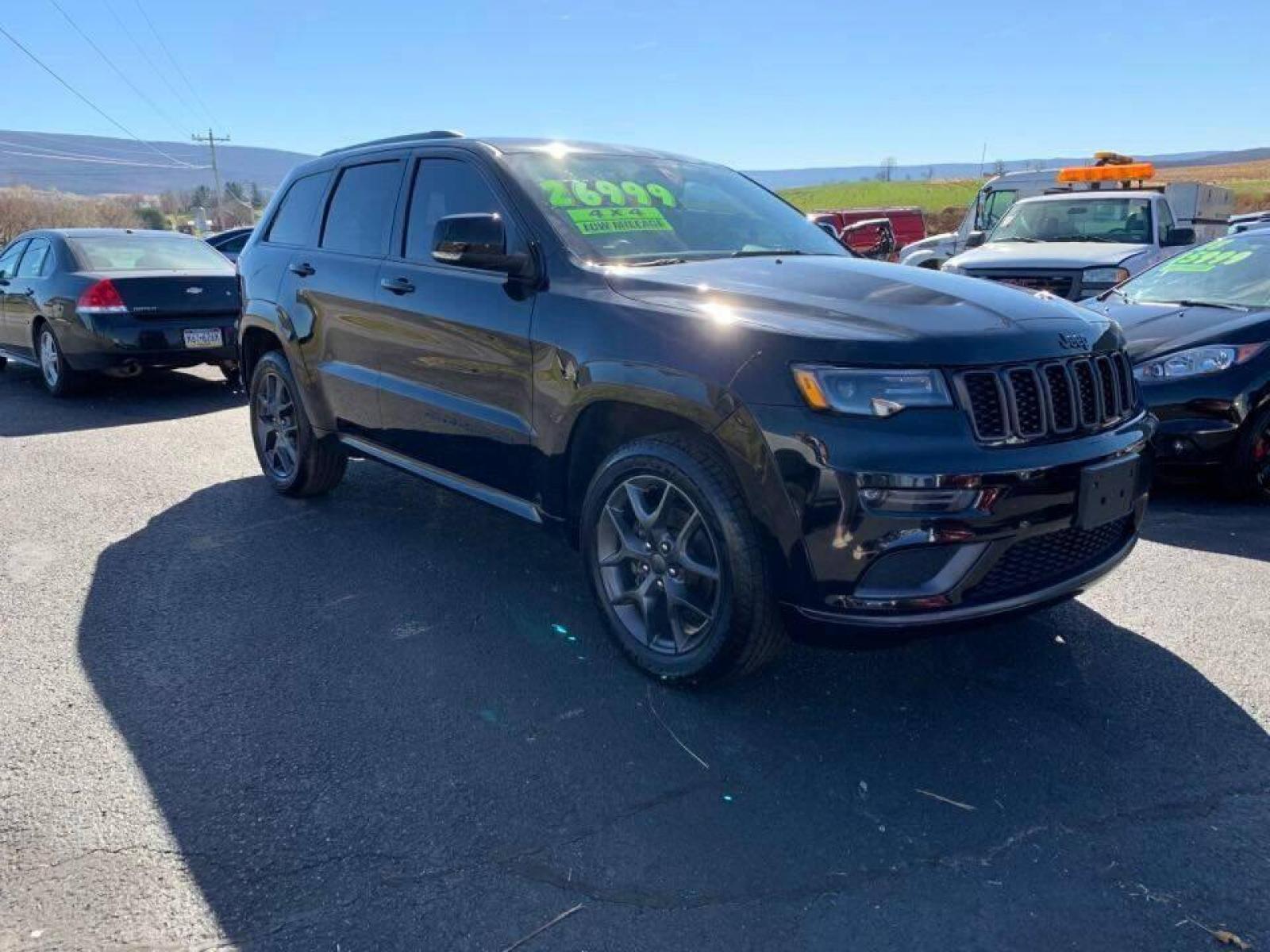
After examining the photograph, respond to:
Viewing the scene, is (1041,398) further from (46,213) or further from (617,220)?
(46,213)

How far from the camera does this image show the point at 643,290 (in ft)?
10.5

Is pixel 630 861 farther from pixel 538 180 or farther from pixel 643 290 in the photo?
pixel 538 180

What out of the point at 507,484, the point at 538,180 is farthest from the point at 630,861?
the point at 538,180

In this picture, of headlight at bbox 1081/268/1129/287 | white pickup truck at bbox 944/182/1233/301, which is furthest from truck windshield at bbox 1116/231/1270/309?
headlight at bbox 1081/268/1129/287

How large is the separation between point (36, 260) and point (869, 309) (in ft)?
31.2

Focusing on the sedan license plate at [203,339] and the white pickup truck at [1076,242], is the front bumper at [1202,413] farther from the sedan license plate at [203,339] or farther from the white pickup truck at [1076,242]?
the sedan license plate at [203,339]

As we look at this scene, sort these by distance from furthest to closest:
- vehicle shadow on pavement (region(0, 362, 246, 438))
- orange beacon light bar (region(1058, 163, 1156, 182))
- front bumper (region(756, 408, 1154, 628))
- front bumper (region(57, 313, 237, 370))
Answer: orange beacon light bar (region(1058, 163, 1156, 182))
front bumper (region(57, 313, 237, 370))
vehicle shadow on pavement (region(0, 362, 246, 438))
front bumper (region(756, 408, 1154, 628))

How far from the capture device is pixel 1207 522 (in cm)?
493

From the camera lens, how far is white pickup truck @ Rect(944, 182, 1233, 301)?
9.22 metres

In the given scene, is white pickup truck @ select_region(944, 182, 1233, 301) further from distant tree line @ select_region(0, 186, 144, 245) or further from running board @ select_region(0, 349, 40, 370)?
distant tree line @ select_region(0, 186, 144, 245)

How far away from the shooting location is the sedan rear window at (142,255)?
8836mm

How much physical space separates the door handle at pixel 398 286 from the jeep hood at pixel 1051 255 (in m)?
7.27

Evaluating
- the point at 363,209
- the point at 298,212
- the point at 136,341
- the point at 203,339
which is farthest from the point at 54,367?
the point at 363,209

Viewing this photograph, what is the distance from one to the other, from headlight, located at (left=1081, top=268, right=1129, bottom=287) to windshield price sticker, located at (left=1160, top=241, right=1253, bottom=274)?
273 cm
